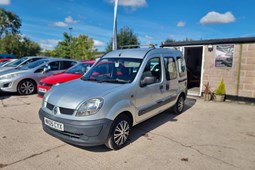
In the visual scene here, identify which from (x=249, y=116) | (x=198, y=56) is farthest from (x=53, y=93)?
(x=198, y=56)

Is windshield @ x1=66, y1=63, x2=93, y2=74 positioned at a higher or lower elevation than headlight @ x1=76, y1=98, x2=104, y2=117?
higher

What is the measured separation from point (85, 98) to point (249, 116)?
18.0 ft

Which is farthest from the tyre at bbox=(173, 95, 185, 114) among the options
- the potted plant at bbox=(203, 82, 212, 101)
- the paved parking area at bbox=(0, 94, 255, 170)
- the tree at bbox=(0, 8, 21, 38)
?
the tree at bbox=(0, 8, 21, 38)

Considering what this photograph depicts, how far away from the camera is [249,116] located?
19.7 ft

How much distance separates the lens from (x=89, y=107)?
299cm

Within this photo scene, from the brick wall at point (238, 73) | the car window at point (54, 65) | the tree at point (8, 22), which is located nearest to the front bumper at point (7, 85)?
the car window at point (54, 65)

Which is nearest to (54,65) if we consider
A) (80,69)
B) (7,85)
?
(80,69)

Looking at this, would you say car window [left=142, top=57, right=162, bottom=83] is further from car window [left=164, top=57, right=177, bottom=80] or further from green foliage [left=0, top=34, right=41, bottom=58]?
green foliage [left=0, top=34, right=41, bottom=58]

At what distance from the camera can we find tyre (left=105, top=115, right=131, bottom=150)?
323 centimetres

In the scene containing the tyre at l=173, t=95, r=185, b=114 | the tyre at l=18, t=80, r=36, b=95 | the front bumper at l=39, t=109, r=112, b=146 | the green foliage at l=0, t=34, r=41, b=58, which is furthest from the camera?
the green foliage at l=0, t=34, r=41, b=58

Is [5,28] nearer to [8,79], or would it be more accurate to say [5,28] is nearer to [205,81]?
[8,79]

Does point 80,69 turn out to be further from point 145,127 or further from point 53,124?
point 53,124

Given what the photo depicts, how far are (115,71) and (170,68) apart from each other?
167 centimetres

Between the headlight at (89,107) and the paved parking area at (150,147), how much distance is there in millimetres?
776
